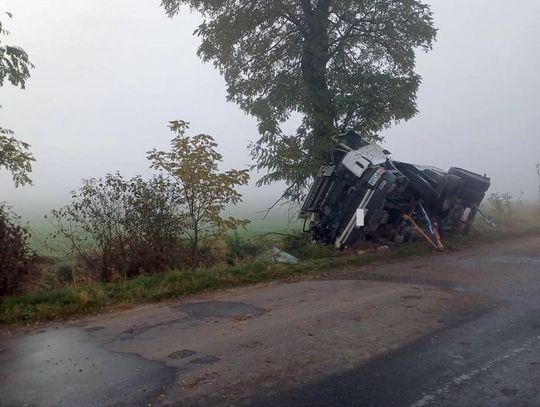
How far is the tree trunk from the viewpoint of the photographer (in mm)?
14445

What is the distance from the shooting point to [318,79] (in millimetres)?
15305

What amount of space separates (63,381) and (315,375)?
2.29 meters

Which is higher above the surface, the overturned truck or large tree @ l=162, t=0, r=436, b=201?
large tree @ l=162, t=0, r=436, b=201

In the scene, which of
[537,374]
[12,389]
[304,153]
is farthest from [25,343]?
[304,153]

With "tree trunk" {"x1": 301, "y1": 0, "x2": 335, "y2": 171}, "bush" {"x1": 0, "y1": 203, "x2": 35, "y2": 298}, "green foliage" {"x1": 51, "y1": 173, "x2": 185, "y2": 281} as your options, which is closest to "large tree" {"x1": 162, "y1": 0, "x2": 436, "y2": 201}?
"tree trunk" {"x1": 301, "y1": 0, "x2": 335, "y2": 171}

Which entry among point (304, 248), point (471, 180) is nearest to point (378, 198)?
point (304, 248)

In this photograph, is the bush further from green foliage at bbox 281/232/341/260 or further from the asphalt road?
green foliage at bbox 281/232/341/260

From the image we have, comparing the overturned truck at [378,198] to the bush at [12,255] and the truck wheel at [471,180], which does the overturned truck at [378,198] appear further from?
the bush at [12,255]

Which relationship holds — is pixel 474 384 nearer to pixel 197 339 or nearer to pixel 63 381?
pixel 197 339

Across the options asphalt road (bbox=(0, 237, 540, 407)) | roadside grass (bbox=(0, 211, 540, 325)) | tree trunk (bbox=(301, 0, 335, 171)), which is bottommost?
asphalt road (bbox=(0, 237, 540, 407))

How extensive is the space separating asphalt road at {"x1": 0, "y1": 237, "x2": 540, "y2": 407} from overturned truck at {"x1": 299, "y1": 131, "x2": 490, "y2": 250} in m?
3.22

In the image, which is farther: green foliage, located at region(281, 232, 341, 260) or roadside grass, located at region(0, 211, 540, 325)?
green foliage, located at region(281, 232, 341, 260)

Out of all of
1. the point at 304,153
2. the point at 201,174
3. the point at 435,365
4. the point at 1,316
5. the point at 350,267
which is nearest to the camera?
the point at 435,365

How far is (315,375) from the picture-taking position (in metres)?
5.21
